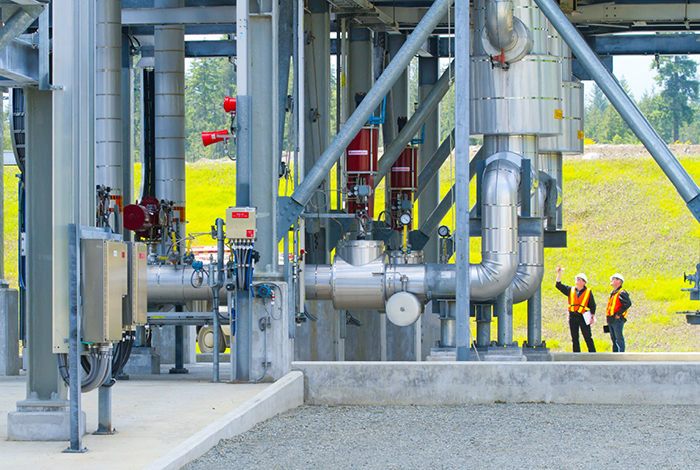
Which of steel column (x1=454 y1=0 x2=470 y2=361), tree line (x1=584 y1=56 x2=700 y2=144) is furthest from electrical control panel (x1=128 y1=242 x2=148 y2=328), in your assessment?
tree line (x1=584 y1=56 x2=700 y2=144)

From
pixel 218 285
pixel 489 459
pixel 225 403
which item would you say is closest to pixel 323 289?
pixel 218 285

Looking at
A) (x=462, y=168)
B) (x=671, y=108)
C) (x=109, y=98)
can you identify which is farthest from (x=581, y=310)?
(x=671, y=108)

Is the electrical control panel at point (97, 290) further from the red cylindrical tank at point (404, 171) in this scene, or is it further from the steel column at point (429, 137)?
the steel column at point (429, 137)

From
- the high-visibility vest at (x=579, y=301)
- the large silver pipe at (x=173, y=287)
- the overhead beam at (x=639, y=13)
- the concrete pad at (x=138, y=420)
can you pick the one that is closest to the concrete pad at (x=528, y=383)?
the concrete pad at (x=138, y=420)

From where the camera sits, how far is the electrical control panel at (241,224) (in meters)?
10.3

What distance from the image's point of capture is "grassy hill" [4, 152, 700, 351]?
99.6 ft

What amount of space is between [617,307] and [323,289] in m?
6.43

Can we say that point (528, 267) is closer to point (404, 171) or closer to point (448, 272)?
point (448, 272)

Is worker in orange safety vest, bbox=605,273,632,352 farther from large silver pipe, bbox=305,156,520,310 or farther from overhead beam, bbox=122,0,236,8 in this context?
overhead beam, bbox=122,0,236,8

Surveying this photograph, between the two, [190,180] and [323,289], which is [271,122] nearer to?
[323,289]

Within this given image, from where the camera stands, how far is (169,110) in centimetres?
1566

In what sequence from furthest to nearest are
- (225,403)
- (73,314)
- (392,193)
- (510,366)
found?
(392,193), (510,366), (225,403), (73,314)

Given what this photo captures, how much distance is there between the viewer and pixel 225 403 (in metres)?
8.92

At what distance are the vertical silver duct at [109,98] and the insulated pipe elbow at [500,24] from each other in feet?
19.5
